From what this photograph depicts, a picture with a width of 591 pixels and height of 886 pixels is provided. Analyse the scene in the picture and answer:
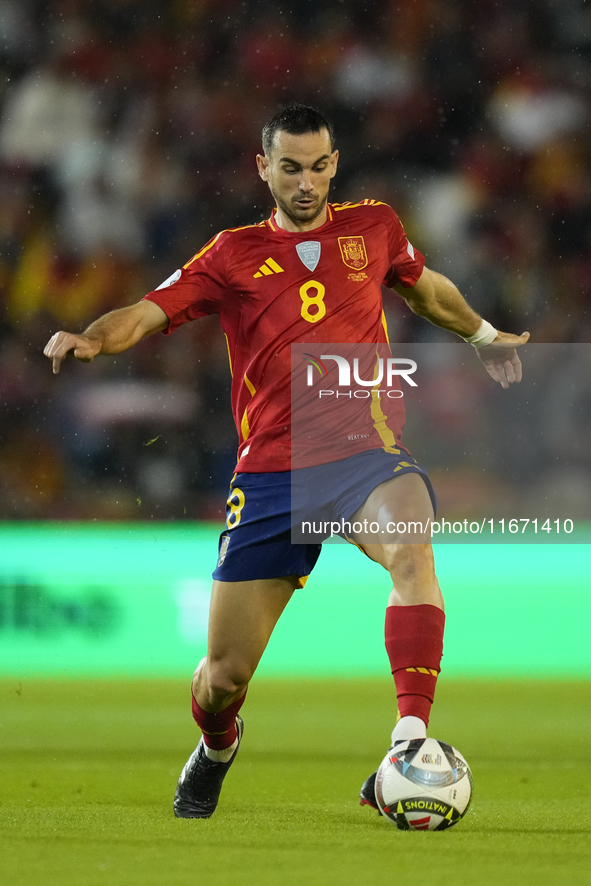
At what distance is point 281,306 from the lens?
3.81 meters

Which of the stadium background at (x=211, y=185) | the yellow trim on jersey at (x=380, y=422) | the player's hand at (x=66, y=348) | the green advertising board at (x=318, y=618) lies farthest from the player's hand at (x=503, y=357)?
the stadium background at (x=211, y=185)

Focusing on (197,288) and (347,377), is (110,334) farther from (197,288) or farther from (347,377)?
(347,377)

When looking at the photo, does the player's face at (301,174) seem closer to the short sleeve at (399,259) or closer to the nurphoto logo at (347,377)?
the short sleeve at (399,259)

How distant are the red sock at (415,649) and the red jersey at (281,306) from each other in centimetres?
61

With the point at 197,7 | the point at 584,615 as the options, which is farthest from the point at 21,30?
the point at 584,615

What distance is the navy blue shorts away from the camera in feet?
11.7

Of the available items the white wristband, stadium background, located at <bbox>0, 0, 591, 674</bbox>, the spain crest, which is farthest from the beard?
stadium background, located at <bbox>0, 0, 591, 674</bbox>

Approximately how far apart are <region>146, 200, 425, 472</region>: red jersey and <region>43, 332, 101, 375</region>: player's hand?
48cm

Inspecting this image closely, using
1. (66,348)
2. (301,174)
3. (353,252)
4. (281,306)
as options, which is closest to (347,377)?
(281,306)

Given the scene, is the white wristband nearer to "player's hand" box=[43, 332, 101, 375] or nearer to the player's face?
the player's face

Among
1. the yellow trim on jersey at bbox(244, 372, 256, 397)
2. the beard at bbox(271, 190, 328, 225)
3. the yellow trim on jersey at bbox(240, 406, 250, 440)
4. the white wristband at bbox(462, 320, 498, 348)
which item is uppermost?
the beard at bbox(271, 190, 328, 225)

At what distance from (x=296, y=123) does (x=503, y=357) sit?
3.65ft

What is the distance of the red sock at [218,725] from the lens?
3.92 m

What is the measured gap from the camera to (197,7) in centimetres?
977
